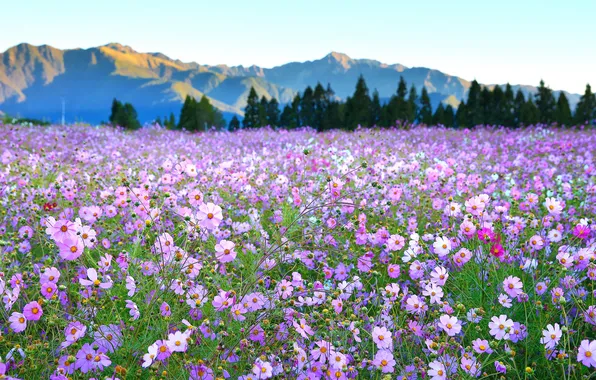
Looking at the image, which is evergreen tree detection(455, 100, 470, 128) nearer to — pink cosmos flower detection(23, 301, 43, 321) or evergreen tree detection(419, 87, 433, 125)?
evergreen tree detection(419, 87, 433, 125)

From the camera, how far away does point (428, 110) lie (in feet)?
101

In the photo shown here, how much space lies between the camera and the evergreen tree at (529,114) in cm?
2625

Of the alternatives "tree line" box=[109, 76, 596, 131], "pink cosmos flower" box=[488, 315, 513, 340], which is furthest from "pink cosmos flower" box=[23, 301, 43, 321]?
"tree line" box=[109, 76, 596, 131]

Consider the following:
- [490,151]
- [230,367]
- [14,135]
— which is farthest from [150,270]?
[14,135]

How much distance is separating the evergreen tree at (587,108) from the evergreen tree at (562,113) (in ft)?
2.06

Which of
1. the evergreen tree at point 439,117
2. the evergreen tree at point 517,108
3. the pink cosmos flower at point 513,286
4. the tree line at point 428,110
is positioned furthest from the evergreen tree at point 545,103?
the pink cosmos flower at point 513,286

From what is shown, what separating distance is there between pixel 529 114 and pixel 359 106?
389 inches

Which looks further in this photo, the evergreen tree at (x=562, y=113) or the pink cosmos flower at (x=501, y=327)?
the evergreen tree at (x=562, y=113)

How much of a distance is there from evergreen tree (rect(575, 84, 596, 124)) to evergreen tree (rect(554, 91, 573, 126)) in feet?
2.06

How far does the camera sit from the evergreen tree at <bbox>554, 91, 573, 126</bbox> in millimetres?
27189

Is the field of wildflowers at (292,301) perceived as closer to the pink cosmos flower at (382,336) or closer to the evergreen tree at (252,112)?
the pink cosmos flower at (382,336)

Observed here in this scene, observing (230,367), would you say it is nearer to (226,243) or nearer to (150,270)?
(226,243)

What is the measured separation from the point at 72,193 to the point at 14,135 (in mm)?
7919

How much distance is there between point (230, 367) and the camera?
6.78 ft
